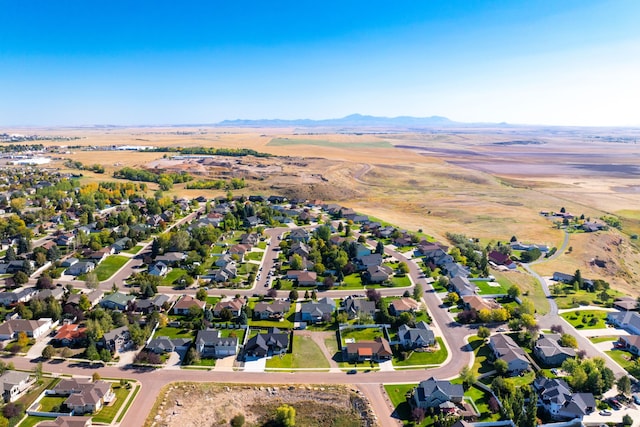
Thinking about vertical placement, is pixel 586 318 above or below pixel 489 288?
below

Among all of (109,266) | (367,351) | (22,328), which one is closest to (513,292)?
(367,351)

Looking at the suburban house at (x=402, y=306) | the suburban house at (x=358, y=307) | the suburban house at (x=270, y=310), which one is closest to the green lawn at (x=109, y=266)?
the suburban house at (x=270, y=310)

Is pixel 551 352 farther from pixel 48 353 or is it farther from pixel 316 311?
pixel 48 353

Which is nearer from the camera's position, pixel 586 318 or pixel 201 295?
pixel 586 318

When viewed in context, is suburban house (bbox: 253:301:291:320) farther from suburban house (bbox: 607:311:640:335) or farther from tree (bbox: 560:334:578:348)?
suburban house (bbox: 607:311:640:335)

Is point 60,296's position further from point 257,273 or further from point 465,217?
point 465,217
